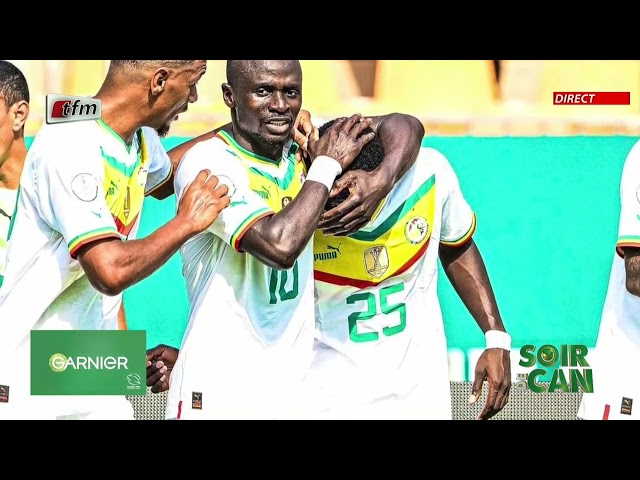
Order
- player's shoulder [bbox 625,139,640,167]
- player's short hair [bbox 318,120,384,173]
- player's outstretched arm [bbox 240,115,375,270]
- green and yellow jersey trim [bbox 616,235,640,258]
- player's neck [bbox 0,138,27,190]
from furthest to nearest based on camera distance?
player's shoulder [bbox 625,139,640,167], green and yellow jersey trim [bbox 616,235,640,258], player's neck [bbox 0,138,27,190], player's short hair [bbox 318,120,384,173], player's outstretched arm [bbox 240,115,375,270]

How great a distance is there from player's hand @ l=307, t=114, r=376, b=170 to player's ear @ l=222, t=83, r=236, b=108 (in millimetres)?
417

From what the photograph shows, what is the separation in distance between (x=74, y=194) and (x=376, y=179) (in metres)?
1.35


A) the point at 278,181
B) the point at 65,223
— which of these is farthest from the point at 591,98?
the point at 65,223

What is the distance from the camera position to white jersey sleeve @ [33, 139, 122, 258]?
17.2ft

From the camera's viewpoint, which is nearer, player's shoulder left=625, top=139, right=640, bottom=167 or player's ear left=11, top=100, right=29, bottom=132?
player's ear left=11, top=100, right=29, bottom=132

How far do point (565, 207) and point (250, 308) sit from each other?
A: 169cm

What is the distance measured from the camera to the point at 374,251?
567 centimetres

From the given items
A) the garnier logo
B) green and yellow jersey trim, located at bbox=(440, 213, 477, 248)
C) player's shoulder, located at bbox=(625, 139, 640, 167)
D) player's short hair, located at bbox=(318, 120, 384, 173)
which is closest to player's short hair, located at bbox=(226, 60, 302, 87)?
player's short hair, located at bbox=(318, 120, 384, 173)

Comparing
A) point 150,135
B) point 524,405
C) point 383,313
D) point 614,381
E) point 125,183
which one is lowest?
point 524,405

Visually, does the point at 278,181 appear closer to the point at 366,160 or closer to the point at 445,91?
the point at 366,160

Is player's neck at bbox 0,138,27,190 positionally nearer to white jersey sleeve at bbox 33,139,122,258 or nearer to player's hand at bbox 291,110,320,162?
white jersey sleeve at bbox 33,139,122,258

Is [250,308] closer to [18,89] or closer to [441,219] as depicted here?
[441,219]

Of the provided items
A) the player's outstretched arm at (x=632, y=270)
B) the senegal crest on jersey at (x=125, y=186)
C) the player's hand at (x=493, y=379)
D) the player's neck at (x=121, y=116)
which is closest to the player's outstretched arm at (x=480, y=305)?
the player's hand at (x=493, y=379)

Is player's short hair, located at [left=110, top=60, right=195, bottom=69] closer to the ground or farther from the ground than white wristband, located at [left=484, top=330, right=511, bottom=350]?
farther from the ground
